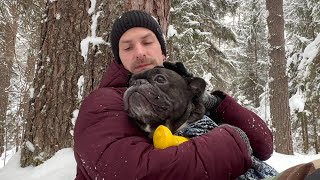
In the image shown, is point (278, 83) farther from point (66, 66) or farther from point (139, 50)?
point (139, 50)

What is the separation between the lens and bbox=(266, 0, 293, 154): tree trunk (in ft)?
28.1

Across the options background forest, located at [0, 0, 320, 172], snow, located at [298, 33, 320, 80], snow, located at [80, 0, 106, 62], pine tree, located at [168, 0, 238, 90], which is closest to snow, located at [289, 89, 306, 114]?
background forest, located at [0, 0, 320, 172]

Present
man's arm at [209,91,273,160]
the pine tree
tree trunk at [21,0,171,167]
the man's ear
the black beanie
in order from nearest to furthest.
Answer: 1. the man's ear
2. man's arm at [209,91,273,160]
3. the black beanie
4. tree trunk at [21,0,171,167]
5. the pine tree

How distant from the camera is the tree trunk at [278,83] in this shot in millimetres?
8555

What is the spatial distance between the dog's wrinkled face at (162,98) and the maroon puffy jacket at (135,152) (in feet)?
0.27

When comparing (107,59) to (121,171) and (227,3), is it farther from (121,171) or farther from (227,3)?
(227,3)

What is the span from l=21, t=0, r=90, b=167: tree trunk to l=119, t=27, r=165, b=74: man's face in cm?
81

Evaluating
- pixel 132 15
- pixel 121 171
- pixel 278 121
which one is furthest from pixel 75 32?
pixel 278 121

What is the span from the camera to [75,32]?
127 inches

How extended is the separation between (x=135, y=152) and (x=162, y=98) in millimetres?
321

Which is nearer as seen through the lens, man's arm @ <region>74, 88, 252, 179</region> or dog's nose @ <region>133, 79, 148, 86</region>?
man's arm @ <region>74, 88, 252, 179</region>

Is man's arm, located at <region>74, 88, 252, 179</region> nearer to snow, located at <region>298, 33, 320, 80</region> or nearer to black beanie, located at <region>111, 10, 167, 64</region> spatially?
black beanie, located at <region>111, 10, 167, 64</region>

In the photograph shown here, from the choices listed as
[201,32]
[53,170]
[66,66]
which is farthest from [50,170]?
[201,32]

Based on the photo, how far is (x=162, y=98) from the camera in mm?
1896
